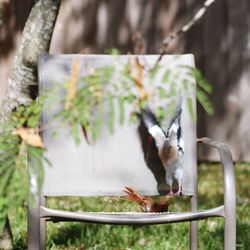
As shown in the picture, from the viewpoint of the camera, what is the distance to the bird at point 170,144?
3654 mm

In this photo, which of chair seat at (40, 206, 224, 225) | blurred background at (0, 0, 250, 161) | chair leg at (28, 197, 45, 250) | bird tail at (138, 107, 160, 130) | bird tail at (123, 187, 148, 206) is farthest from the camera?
blurred background at (0, 0, 250, 161)

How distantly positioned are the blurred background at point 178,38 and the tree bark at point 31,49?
9.87 ft

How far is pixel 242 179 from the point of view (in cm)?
648

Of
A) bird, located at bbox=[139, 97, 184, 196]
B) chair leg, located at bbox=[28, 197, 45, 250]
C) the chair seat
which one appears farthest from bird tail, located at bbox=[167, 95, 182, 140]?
chair leg, located at bbox=[28, 197, 45, 250]

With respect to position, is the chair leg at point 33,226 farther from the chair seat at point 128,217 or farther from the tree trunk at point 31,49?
the tree trunk at point 31,49

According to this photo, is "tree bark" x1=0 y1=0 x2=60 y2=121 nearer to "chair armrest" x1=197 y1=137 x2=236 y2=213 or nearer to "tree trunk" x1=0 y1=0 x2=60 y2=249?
"tree trunk" x1=0 y1=0 x2=60 y2=249

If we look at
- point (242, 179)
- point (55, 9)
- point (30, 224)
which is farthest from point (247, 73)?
point (30, 224)

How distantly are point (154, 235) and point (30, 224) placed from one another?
1.56 m

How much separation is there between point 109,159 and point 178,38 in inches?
136

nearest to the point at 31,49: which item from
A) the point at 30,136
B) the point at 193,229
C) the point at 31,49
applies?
the point at 31,49

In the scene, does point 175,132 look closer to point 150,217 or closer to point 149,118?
point 149,118

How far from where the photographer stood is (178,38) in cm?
704

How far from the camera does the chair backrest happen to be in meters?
3.67

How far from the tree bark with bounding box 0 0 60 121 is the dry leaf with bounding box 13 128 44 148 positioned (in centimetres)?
186
